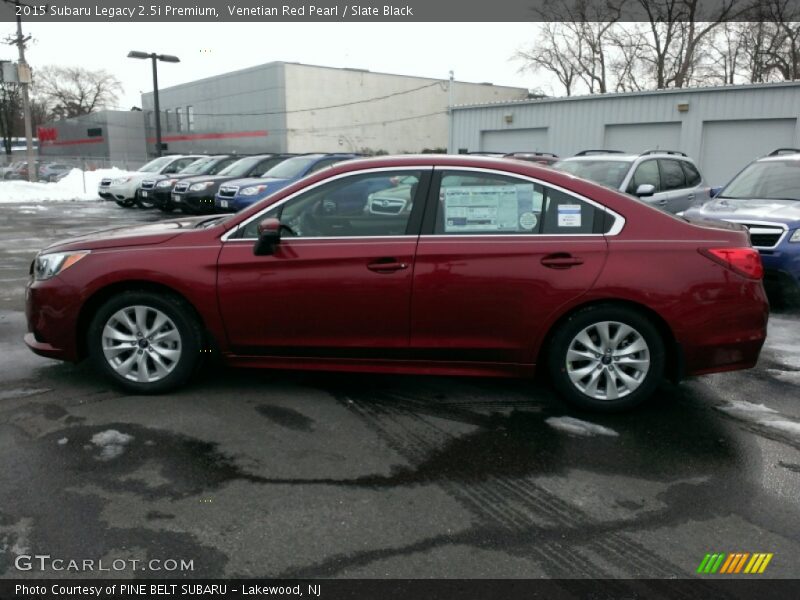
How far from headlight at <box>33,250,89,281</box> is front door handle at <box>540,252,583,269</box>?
3.03 meters

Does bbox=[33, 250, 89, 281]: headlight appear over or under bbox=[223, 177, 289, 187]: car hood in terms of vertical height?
under

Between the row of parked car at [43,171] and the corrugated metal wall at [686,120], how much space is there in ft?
83.2

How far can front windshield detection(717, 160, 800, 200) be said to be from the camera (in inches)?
334

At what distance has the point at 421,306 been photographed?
14.1 ft

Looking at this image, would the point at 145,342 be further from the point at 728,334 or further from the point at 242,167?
the point at 242,167

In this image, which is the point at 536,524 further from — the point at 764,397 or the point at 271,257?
the point at 764,397

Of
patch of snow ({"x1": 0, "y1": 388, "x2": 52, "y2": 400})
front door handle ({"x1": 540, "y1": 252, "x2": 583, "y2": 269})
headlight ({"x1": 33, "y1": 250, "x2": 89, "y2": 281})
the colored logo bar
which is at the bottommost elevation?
the colored logo bar

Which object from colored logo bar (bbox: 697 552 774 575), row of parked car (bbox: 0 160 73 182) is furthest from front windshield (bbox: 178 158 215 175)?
row of parked car (bbox: 0 160 73 182)

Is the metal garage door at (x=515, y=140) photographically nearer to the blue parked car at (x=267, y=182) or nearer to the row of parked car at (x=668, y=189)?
the row of parked car at (x=668, y=189)

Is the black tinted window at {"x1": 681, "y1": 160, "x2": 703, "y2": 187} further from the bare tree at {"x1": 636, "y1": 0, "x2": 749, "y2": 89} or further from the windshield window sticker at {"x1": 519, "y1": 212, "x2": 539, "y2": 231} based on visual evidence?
the bare tree at {"x1": 636, "y1": 0, "x2": 749, "y2": 89}

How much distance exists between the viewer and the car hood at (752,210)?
746 centimetres

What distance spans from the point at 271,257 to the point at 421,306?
102 centimetres

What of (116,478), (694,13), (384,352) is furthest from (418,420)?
(694,13)

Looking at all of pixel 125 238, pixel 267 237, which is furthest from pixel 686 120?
pixel 125 238
